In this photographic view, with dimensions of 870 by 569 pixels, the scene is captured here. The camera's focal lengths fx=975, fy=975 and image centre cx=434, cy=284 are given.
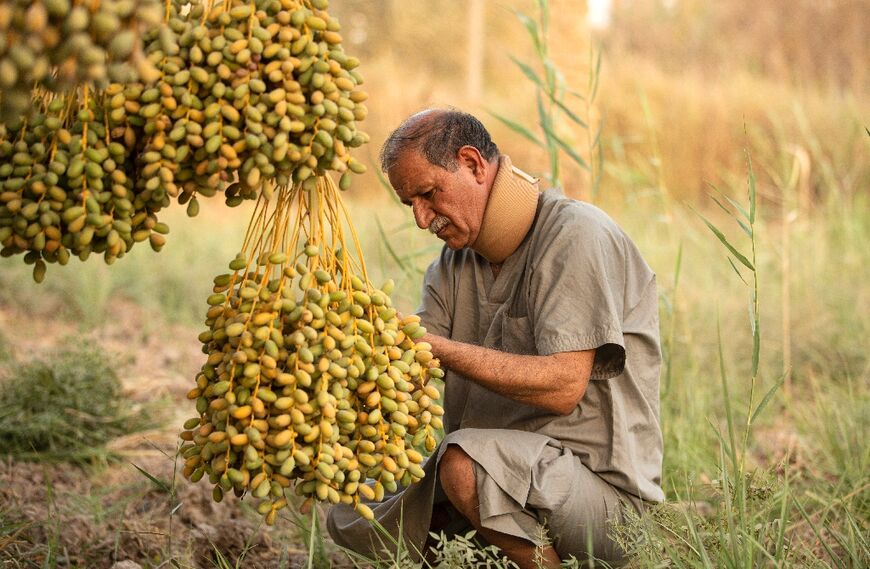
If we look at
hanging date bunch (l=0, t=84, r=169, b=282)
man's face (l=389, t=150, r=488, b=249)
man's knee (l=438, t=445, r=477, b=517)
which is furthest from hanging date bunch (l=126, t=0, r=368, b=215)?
man's knee (l=438, t=445, r=477, b=517)

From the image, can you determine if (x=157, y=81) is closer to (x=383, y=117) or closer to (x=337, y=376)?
(x=337, y=376)

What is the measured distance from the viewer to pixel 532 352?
2.97 metres

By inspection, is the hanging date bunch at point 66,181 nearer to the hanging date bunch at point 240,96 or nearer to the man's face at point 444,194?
the hanging date bunch at point 240,96

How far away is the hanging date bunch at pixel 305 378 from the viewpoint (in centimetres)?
220

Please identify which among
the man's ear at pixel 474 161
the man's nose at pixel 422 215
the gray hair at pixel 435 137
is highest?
the gray hair at pixel 435 137

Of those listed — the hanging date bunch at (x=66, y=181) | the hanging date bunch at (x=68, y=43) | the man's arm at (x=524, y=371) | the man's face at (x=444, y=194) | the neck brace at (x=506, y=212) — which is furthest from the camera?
the neck brace at (x=506, y=212)

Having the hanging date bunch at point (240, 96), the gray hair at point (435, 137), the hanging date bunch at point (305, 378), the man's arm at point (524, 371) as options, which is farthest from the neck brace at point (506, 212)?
the hanging date bunch at point (240, 96)

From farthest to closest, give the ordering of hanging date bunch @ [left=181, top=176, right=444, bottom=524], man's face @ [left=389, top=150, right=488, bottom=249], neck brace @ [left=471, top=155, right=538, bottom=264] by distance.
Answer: neck brace @ [left=471, top=155, right=538, bottom=264], man's face @ [left=389, top=150, right=488, bottom=249], hanging date bunch @ [left=181, top=176, right=444, bottom=524]

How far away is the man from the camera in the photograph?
8.97 ft

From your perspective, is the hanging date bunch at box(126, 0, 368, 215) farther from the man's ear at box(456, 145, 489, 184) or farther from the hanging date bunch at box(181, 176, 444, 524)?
the man's ear at box(456, 145, 489, 184)

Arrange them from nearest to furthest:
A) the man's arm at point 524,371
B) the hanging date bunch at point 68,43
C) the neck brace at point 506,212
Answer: the hanging date bunch at point 68,43
the man's arm at point 524,371
the neck brace at point 506,212

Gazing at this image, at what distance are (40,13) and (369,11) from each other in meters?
24.9

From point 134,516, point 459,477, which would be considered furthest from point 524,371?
point 134,516

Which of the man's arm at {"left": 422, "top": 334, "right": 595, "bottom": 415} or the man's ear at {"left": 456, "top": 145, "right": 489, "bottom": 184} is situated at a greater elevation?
the man's ear at {"left": 456, "top": 145, "right": 489, "bottom": 184}
